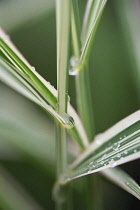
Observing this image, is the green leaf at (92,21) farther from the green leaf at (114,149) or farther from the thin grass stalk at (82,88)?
the green leaf at (114,149)

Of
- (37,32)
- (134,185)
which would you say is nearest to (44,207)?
(134,185)

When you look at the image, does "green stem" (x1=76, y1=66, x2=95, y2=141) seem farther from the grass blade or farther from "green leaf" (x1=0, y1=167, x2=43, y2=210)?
"green leaf" (x1=0, y1=167, x2=43, y2=210)

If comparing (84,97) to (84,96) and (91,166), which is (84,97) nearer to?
(84,96)

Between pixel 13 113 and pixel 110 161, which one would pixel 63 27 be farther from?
pixel 13 113

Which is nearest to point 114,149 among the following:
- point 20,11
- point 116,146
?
point 116,146

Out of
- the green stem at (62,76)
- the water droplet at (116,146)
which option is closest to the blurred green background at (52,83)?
the green stem at (62,76)
